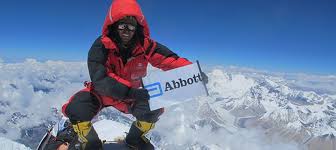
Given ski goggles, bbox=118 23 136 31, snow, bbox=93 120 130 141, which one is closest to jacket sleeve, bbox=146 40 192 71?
ski goggles, bbox=118 23 136 31

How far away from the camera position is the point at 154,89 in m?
5.96

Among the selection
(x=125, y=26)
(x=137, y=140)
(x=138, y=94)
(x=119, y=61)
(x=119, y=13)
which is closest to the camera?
(x=138, y=94)

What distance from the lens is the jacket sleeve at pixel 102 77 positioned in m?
5.62

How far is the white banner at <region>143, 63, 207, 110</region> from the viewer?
600 centimetres

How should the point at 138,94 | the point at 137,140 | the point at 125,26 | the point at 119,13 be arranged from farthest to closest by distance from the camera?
the point at 137,140 < the point at 125,26 < the point at 119,13 < the point at 138,94

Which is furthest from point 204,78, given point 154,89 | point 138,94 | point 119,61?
point 119,61

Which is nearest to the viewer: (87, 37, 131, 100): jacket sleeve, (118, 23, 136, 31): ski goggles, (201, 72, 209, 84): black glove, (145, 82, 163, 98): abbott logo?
(87, 37, 131, 100): jacket sleeve

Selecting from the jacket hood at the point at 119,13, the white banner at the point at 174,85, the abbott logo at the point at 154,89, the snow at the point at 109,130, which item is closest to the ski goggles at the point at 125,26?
the jacket hood at the point at 119,13

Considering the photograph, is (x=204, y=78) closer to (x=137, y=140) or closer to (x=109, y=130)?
(x=137, y=140)

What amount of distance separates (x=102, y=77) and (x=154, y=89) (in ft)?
2.53

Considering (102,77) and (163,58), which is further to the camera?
(163,58)

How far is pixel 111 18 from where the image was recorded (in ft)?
19.9

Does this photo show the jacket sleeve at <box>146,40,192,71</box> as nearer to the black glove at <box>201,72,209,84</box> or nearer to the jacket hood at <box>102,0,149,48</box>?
the black glove at <box>201,72,209,84</box>

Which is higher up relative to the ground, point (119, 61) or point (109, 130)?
point (119, 61)
